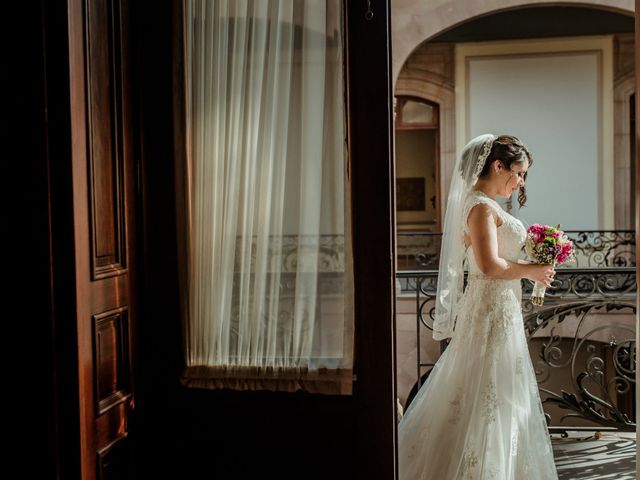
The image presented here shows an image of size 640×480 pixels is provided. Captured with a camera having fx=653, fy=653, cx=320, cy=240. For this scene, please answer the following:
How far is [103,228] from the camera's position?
2.37 meters

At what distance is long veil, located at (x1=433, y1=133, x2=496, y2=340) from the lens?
337 cm

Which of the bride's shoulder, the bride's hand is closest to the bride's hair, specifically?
the bride's shoulder

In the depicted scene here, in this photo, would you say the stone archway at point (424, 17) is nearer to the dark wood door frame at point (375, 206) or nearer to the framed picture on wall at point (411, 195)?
the framed picture on wall at point (411, 195)

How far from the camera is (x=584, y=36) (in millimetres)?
10117

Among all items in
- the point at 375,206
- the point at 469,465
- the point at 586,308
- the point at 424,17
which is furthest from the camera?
the point at 424,17

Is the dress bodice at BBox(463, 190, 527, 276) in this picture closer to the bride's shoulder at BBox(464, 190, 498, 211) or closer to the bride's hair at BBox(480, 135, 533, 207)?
the bride's shoulder at BBox(464, 190, 498, 211)

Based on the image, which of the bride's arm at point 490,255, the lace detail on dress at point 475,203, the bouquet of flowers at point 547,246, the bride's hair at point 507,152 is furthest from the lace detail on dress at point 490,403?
the bride's hair at point 507,152

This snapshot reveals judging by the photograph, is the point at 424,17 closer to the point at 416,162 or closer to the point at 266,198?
the point at 416,162

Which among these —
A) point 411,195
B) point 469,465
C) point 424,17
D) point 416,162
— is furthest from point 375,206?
point 416,162

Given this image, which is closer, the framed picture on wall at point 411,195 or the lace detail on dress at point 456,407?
the lace detail on dress at point 456,407

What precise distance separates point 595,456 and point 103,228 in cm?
305

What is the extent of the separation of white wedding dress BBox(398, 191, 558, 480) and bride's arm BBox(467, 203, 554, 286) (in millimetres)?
67

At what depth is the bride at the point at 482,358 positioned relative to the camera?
9.91ft

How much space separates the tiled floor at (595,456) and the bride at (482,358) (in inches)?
25.2
